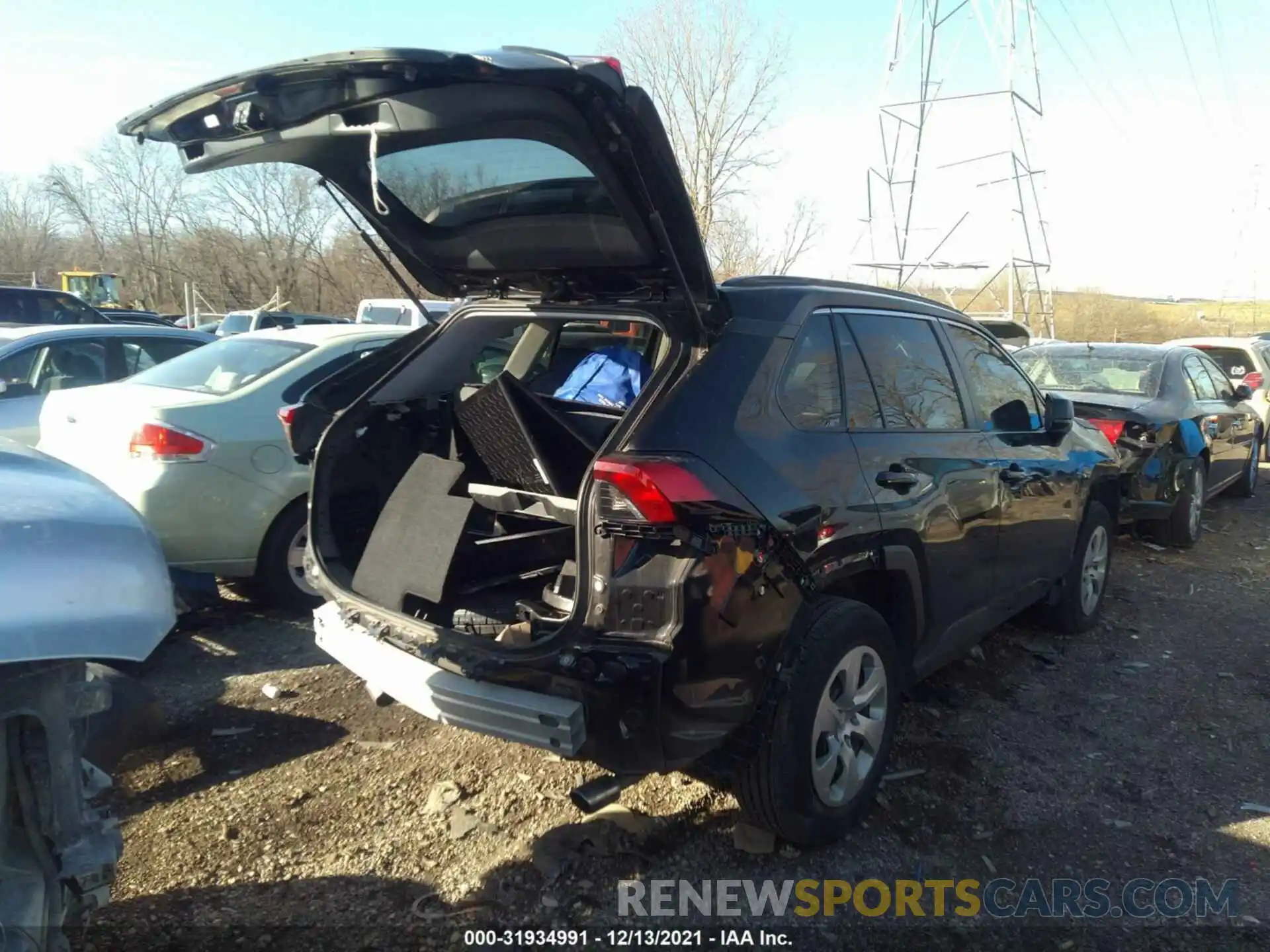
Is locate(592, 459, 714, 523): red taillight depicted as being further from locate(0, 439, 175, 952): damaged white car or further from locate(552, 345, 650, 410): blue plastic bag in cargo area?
locate(552, 345, 650, 410): blue plastic bag in cargo area

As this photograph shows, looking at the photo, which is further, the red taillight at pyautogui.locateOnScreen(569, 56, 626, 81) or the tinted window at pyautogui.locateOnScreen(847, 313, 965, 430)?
the tinted window at pyautogui.locateOnScreen(847, 313, 965, 430)

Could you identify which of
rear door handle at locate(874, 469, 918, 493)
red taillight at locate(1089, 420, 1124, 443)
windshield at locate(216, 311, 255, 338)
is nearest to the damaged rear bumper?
rear door handle at locate(874, 469, 918, 493)

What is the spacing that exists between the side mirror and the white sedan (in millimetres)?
3485

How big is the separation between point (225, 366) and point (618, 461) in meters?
3.96

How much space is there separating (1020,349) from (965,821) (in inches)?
250

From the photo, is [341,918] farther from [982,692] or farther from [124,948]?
[982,692]

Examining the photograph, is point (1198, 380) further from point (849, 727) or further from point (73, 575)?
point (73, 575)

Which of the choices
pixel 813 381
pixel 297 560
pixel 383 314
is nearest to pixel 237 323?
pixel 383 314

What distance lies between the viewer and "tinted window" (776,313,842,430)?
3.11 m

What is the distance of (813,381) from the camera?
327cm

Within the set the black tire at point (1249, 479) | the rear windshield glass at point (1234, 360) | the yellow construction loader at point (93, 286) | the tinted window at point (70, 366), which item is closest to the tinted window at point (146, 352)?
the tinted window at point (70, 366)

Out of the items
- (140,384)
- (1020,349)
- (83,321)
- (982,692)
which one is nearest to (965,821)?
(982,692)

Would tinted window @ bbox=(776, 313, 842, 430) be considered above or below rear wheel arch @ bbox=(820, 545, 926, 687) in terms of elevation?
above

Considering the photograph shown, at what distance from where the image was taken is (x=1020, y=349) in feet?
28.8
